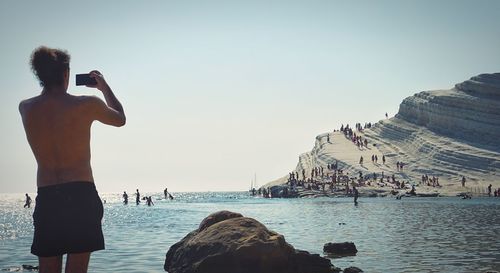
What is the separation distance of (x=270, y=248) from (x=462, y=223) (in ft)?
86.6

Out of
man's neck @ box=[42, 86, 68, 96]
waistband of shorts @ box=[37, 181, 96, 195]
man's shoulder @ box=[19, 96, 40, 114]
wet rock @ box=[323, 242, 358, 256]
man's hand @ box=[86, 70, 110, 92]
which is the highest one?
man's hand @ box=[86, 70, 110, 92]

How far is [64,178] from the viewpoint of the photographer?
175 inches

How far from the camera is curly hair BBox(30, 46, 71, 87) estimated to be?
4.62m

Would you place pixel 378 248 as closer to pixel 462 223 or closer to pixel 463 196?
pixel 462 223

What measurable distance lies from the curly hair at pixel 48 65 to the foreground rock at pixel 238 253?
10.5 metres

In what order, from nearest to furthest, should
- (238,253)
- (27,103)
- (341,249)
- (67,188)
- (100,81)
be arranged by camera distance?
(67,188) → (27,103) → (100,81) → (238,253) → (341,249)

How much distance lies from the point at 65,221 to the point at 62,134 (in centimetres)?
77

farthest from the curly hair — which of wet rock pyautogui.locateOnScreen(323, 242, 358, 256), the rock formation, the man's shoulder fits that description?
the rock formation

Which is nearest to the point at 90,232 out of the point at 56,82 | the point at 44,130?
the point at 44,130

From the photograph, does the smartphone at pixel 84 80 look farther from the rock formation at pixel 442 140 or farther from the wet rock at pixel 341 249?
the rock formation at pixel 442 140

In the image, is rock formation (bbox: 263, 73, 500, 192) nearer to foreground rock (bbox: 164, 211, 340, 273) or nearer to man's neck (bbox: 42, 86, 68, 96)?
foreground rock (bbox: 164, 211, 340, 273)

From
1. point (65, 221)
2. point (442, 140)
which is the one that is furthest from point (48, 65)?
point (442, 140)

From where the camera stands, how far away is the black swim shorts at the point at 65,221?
4.42 metres

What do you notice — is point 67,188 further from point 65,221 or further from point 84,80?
point 84,80
